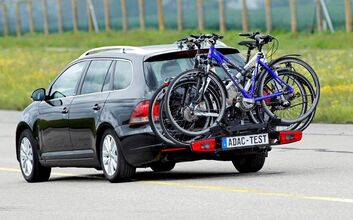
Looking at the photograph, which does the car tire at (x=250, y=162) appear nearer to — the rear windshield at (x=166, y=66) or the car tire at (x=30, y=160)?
the rear windshield at (x=166, y=66)

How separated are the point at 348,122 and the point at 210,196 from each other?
9.97 metres

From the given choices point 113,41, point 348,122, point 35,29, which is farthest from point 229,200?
point 35,29

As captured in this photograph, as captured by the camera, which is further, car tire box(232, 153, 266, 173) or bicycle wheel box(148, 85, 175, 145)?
car tire box(232, 153, 266, 173)

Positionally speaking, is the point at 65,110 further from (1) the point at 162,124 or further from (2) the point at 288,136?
(2) the point at 288,136

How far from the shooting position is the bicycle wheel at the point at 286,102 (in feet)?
49.0

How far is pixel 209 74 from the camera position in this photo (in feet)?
48.0

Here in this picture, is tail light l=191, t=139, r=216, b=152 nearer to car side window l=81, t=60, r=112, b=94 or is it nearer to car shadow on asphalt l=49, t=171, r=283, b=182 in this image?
car shadow on asphalt l=49, t=171, r=283, b=182

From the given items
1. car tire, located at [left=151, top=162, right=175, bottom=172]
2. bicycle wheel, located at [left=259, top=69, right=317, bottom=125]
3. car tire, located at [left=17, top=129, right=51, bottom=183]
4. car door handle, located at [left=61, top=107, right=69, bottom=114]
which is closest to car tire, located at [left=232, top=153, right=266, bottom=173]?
bicycle wheel, located at [left=259, top=69, right=317, bottom=125]

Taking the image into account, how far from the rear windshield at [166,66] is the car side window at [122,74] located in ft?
0.83

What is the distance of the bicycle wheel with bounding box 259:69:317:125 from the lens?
14938 millimetres

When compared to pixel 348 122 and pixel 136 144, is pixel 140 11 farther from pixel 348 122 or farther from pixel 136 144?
pixel 136 144

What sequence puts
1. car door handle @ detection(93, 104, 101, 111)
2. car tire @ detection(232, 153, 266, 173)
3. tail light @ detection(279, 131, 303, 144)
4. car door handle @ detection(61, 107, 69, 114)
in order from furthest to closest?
car door handle @ detection(61, 107, 69, 114) < car tire @ detection(232, 153, 266, 173) < car door handle @ detection(93, 104, 101, 111) < tail light @ detection(279, 131, 303, 144)

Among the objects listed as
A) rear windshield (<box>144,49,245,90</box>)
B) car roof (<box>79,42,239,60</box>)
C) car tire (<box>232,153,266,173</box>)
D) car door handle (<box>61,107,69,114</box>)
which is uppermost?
car roof (<box>79,42,239,60</box>)

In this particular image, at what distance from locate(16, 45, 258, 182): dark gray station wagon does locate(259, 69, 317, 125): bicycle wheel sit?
440 mm
